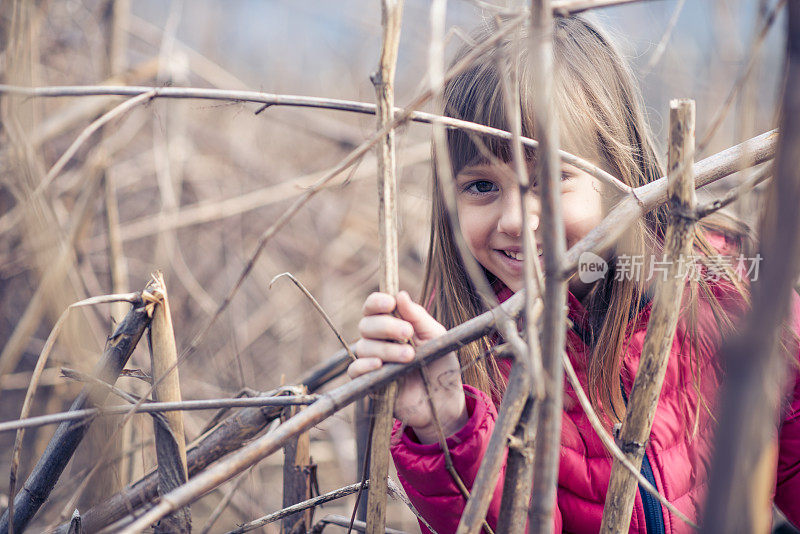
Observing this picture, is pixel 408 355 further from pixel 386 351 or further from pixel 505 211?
pixel 505 211

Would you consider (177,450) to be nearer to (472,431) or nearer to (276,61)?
(472,431)

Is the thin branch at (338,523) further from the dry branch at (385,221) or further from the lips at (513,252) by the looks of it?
the lips at (513,252)

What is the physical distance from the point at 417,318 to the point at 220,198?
68.5 inches

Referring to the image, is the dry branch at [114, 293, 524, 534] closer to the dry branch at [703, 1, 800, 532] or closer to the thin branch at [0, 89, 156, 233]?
the dry branch at [703, 1, 800, 532]

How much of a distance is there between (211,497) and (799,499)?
1.73 meters

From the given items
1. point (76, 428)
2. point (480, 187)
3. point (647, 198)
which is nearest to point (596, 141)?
point (480, 187)

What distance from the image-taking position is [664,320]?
0.59 metres

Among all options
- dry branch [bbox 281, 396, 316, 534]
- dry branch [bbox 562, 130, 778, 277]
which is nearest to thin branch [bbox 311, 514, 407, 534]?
dry branch [bbox 281, 396, 316, 534]

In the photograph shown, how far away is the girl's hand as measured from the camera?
65cm

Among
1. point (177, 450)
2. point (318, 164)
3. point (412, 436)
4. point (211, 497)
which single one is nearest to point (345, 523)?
point (412, 436)

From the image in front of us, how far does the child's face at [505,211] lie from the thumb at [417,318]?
34 cm

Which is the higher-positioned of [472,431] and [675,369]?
[675,369]

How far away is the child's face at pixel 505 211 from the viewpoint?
1.00 m

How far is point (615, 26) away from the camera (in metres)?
1.31
